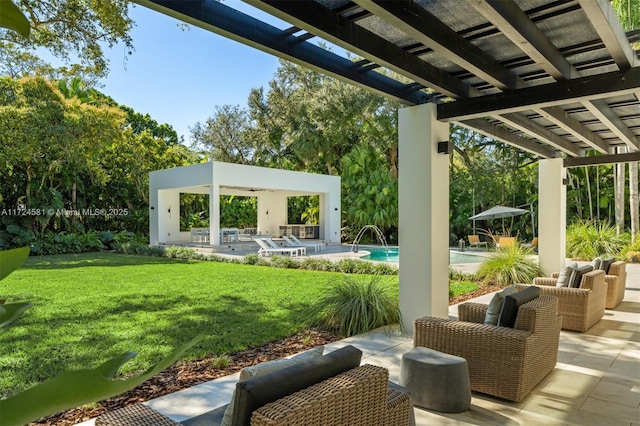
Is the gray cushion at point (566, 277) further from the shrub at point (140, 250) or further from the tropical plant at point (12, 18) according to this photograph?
the shrub at point (140, 250)

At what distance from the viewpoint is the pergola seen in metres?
3.54

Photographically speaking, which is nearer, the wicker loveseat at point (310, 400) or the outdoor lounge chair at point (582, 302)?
the wicker loveseat at point (310, 400)

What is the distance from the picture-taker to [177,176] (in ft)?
65.0

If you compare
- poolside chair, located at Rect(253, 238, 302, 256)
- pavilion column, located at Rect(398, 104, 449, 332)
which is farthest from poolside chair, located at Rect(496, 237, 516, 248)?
poolside chair, located at Rect(253, 238, 302, 256)

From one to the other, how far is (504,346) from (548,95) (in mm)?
2926

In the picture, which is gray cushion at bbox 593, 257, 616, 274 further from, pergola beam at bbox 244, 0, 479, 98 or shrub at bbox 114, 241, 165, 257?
shrub at bbox 114, 241, 165, 257

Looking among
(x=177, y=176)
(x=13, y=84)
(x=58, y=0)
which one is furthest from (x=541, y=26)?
(x=177, y=176)

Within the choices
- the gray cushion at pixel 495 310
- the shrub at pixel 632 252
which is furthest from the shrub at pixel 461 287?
the shrub at pixel 632 252

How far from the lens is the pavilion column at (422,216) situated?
18.7 feet

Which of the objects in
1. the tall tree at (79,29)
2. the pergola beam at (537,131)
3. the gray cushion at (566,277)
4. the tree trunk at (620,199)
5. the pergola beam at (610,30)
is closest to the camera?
the pergola beam at (610,30)

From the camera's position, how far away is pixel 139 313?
287 inches

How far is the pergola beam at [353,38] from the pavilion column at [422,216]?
670mm

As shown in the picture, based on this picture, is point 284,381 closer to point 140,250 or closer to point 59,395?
point 59,395

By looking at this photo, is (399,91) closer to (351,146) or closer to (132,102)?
(351,146)
